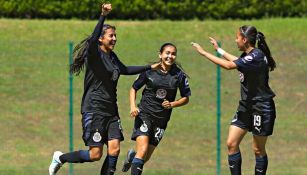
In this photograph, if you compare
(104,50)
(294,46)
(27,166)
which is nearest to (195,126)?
(27,166)

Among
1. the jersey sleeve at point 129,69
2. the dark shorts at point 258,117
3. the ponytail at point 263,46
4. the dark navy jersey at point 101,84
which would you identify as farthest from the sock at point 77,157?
the ponytail at point 263,46

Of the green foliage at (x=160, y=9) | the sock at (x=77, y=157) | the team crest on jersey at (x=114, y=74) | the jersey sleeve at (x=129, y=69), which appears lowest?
the sock at (x=77, y=157)

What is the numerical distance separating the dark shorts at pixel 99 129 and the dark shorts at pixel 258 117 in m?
1.69

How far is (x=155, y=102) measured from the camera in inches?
498

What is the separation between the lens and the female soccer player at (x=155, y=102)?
1252 centimetres

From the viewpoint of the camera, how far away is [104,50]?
1222cm

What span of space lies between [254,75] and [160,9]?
41.2 feet

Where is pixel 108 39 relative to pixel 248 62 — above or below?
above

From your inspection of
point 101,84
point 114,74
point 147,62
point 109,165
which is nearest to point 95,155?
point 109,165

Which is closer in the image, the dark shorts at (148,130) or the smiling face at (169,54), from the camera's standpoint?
the smiling face at (169,54)

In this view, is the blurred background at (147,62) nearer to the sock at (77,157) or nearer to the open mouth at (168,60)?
the sock at (77,157)

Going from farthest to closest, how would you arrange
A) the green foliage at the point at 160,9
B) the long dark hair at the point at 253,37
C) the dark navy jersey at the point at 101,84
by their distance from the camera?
the green foliage at the point at 160,9 < the long dark hair at the point at 253,37 < the dark navy jersey at the point at 101,84

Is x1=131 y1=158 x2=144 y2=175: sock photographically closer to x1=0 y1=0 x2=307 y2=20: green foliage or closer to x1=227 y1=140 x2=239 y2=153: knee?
x1=227 y1=140 x2=239 y2=153: knee

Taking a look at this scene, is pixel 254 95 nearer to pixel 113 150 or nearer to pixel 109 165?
pixel 113 150
